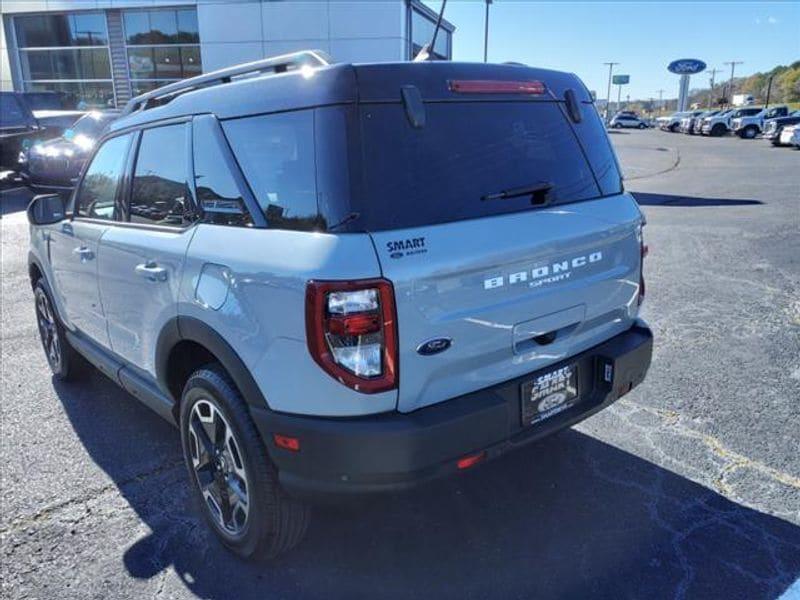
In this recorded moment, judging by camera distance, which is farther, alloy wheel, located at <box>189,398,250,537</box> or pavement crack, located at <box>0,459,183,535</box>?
pavement crack, located at <box>0,459,183,535</box>

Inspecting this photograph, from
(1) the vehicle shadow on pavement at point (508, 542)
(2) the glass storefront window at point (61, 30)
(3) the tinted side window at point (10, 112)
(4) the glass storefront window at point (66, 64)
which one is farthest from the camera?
(4) the glass storefront window at point (66, 64)

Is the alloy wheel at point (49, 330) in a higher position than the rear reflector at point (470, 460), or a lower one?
lower

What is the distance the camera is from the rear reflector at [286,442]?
2.22m

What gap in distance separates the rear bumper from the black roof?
1124 mm

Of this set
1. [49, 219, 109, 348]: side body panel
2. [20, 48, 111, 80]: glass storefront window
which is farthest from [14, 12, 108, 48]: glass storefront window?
Result: [49, 219, 109, 348]: side body panel

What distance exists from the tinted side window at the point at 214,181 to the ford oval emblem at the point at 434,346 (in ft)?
2.74

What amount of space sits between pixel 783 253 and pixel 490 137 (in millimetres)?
7177

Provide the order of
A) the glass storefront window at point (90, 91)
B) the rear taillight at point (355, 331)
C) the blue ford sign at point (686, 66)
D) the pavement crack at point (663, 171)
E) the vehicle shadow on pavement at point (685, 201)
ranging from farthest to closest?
the blue ford sign at point (686, 66) → the glass storefront window at point (90, 91) → the pavement crack at point (663, 171) → the vehicle shadow on pavement at point (685, 201) → the rear taillight at point (355, 331)

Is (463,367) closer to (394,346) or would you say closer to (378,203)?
(394,346)

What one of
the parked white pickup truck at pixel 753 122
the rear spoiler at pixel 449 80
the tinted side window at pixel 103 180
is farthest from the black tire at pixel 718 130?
the tinted side window at pixel 103 180

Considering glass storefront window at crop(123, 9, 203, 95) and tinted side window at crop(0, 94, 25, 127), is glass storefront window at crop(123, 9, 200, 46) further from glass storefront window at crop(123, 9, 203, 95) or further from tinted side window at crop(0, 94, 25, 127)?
tinted side window at crop(0, 94, 25, 127)

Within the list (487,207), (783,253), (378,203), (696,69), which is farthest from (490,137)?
(696,69)

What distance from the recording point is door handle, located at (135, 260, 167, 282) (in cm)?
282

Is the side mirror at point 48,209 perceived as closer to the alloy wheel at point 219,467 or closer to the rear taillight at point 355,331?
the alloy wheel at point 219,467
